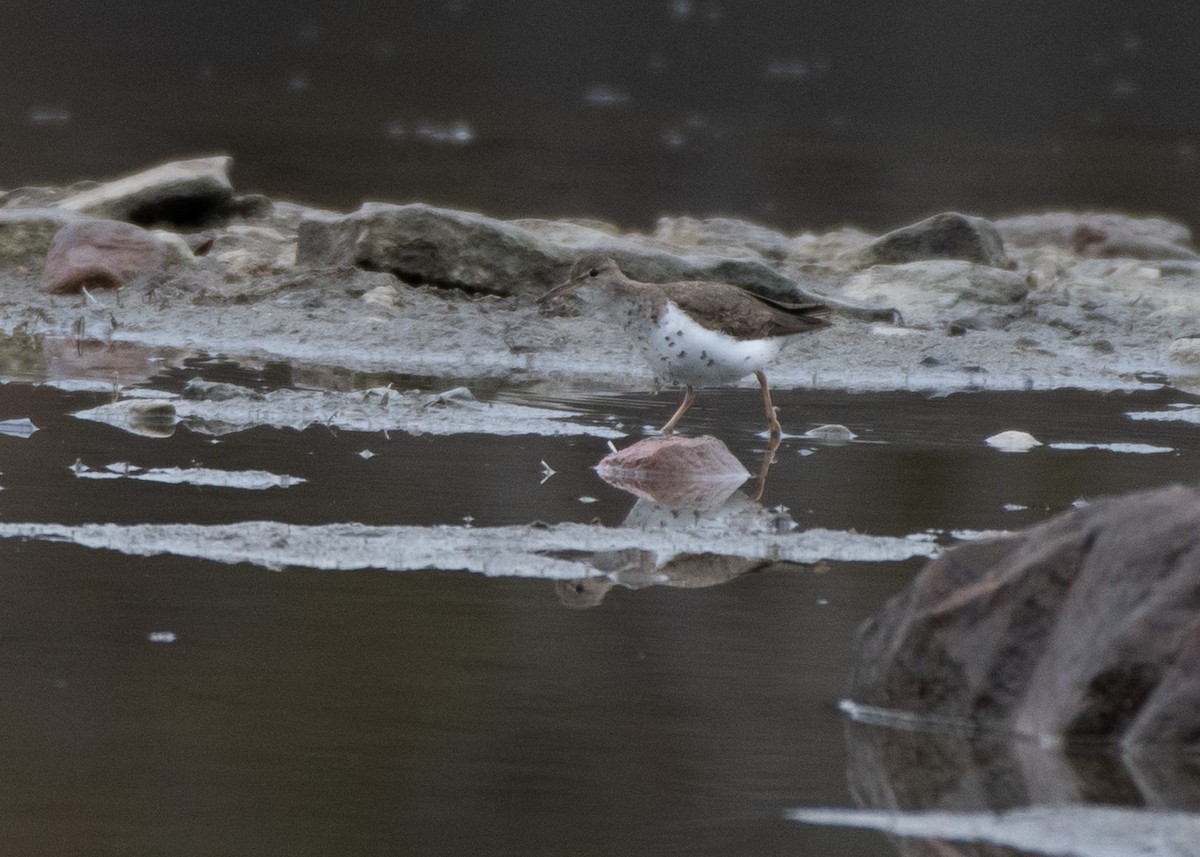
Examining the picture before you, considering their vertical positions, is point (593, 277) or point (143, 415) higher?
→ point (593, 277)

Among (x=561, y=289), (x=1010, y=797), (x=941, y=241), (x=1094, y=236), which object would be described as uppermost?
(x=561, y=289)

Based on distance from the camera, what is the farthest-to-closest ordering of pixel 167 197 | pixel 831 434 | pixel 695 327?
pixel 167 197
pixel 831 434
pixel 695 327

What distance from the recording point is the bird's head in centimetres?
789

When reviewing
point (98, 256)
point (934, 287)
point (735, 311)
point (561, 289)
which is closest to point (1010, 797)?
point (735, 311)

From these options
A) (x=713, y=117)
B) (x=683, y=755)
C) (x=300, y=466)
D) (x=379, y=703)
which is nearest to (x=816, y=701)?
(x=683, y=755)

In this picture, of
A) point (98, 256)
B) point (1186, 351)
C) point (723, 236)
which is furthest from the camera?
point (723, 236)

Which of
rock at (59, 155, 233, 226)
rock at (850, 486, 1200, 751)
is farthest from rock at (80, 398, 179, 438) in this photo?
rock at (59, 155, 233, 226)

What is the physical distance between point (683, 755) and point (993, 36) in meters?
31.9

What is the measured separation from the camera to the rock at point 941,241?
39.4 ft

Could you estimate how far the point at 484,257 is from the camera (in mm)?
10461

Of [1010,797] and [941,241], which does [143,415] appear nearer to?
[1010,797]

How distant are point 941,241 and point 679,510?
599 centimetres

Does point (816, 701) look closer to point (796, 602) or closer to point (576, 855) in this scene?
point (796, 602)

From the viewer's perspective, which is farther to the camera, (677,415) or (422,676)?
(677,415)
